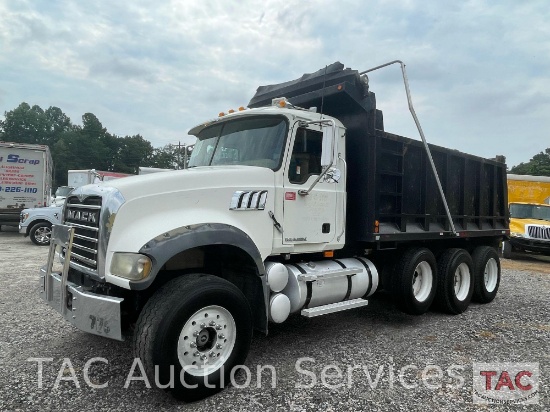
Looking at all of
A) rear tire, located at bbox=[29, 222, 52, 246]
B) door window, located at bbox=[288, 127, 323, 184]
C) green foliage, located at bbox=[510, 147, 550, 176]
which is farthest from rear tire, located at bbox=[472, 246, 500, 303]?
green foliage, located at bbox=[510, 147, 550, 176]

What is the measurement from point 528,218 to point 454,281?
32.7ft

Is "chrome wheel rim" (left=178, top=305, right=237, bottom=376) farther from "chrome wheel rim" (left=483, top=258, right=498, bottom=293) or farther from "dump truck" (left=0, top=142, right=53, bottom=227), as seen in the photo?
"dump truck" (left=0, top=142, right=53, bottom=227)

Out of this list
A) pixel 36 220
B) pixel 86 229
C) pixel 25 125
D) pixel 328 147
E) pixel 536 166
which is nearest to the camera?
pixel 86 229

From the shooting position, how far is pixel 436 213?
20.3 feet

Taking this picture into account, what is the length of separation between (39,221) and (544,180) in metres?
19.4

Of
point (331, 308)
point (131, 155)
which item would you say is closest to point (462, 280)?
point (331, 308)

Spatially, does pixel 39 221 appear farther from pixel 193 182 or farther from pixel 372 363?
pixel 372 363

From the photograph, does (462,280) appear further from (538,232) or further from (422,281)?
(538,232)

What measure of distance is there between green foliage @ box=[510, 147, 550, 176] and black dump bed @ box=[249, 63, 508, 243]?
55.4m

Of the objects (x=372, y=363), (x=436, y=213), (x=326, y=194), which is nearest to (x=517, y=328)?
(x=436, y=213)

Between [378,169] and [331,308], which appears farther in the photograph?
[378,169]

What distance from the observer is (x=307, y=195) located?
4.60 m

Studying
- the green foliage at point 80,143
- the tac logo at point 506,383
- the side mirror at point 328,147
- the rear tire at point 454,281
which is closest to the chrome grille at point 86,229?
the side mirror at point 328,147

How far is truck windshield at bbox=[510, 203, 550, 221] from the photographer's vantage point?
46.5 feet
